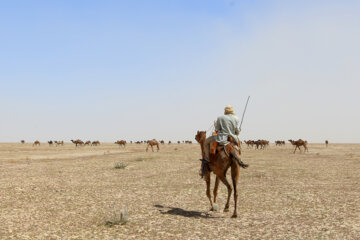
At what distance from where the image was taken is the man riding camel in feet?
32.8

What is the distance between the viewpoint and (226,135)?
10.2 meters

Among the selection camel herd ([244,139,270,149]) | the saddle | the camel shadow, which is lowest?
the camel shadow

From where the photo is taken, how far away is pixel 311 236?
25.5 feet

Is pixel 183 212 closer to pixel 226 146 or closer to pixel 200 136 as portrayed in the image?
pixel 226 146

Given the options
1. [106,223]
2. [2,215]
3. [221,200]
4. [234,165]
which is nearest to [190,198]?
[221,200]

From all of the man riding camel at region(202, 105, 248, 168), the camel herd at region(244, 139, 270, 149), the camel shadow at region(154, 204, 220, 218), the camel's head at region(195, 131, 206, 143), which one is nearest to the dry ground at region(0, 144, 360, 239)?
the camel shadow at region(154, 204, 220, 218)

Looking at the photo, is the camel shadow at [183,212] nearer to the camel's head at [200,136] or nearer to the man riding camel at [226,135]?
the man riding camel at [226,135]

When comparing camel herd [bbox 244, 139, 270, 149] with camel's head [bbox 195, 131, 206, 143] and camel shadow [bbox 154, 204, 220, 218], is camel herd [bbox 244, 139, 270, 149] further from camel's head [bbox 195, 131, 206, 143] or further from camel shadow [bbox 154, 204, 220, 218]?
camel shadow [bbox 154, 204, 220, 218]

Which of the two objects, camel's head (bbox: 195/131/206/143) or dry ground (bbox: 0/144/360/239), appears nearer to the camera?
dry ground (bbox: 0/144/360/239)

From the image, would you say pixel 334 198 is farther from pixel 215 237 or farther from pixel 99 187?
pixel 99 187

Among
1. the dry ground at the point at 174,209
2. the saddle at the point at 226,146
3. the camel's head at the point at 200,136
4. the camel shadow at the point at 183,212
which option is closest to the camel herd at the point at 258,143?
the dry ground at the point at 174,209

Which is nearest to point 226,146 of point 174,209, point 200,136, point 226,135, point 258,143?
point 226,135

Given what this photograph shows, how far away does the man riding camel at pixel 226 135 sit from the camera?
394 inches

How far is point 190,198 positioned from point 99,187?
211 inches
